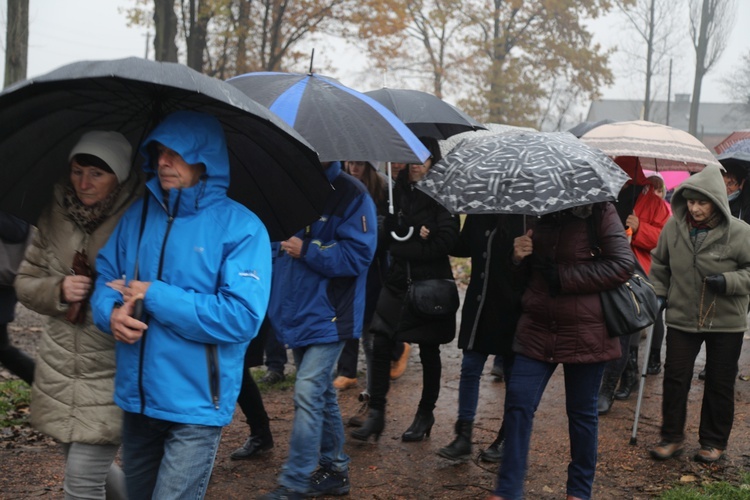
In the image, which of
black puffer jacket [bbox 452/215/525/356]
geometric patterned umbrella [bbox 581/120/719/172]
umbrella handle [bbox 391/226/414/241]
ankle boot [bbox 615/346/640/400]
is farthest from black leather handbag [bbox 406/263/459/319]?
ankle boot [bbox 615/346/640/400]

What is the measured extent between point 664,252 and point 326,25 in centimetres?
1910

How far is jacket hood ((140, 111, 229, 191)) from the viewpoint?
304 cm

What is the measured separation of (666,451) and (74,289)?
4150mm

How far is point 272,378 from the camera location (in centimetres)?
758

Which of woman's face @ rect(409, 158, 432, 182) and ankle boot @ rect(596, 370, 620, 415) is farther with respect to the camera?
ankle boot @ rect(596, 370, 620, 415)

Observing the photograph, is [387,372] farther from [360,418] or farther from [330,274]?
[330,274]

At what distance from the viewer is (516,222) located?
5238 mm

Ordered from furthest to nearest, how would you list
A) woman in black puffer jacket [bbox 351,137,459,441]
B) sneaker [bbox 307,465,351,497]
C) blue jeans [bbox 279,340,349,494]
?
woman in black puffer jacket [bbox 351,137,459,441] < sneaker [bbox 307,465,351,497] < blue jeans [bbox 279,340,349,494]

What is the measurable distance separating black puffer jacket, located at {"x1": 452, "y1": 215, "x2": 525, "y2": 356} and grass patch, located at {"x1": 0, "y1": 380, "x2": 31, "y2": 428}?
324cm

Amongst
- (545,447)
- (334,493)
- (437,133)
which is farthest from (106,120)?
(437,133)

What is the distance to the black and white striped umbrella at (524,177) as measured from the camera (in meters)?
3.97

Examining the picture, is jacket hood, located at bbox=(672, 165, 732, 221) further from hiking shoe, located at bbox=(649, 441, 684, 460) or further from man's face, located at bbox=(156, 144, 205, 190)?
man's face, located at bbox=(156, 144, 205, 190)

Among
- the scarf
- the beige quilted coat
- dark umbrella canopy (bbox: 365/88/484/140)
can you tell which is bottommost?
the beige quilted coat

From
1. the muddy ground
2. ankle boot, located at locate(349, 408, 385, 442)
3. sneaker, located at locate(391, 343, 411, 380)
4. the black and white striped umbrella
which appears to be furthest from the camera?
sneaker, located at locate(391, 343, 411, 380)
